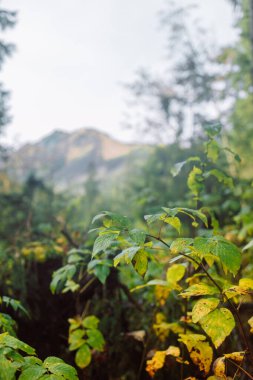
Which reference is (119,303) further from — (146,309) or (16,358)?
(16,358)

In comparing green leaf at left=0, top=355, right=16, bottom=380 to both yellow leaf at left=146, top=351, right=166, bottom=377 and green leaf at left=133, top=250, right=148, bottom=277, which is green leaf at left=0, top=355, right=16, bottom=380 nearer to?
green leaf at left=133, top=250, right=148, bottom=277

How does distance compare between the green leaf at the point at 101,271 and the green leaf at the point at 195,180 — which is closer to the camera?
the green leaf at the point at 101,271

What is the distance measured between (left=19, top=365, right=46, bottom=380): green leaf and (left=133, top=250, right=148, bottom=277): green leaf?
50cm

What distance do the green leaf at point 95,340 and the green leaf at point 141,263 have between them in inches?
39.5

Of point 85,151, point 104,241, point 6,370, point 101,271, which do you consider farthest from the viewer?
point 85,151

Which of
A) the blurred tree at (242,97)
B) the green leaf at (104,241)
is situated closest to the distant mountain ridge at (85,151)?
the blurred tree at (242,97)

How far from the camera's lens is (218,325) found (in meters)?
1.23

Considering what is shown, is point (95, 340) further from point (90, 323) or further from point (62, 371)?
point (62, 371)

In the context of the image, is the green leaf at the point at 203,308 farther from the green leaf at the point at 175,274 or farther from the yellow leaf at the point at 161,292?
the yellow leaf at the point at 161,292

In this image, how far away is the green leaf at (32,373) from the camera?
3.55 feet

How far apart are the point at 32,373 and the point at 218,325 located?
72 centimetres

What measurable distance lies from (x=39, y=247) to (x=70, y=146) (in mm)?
35166

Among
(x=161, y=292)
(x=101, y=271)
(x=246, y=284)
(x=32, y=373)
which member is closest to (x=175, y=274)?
(x=161, y=292)

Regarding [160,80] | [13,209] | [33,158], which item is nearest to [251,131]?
[160,80]
